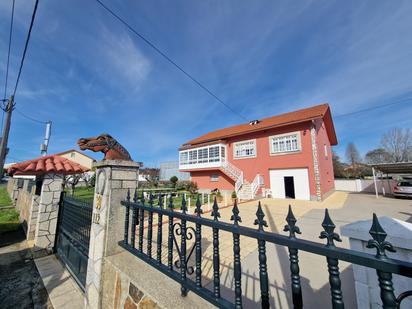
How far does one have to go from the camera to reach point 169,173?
3466 centimetres

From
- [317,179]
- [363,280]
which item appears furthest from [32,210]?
[317,179]

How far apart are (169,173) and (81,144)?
32706 millimetres

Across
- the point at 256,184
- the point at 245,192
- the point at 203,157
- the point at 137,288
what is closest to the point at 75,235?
the point at 137,288

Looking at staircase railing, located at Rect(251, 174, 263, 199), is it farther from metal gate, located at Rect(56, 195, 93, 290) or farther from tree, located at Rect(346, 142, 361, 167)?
tree, located at Rect(346, 142, 361, 167)

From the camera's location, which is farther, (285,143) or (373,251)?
(285,143)

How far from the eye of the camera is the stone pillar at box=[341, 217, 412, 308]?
128cm

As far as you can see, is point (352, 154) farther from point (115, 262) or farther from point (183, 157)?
point (115, 262)

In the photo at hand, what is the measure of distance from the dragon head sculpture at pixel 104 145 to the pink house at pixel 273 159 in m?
13.4

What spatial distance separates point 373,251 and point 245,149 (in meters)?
16.4

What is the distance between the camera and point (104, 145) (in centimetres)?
258

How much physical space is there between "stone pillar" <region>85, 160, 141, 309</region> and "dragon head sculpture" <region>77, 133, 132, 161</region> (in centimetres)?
17

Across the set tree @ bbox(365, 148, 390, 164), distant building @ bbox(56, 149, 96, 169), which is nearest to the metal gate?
distant building @ bbox(56, 149, 96, 169)

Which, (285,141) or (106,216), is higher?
(285,141)

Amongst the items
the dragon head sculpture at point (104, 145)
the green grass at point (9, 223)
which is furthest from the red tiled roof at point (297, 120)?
the green grass at point (9, 223)
